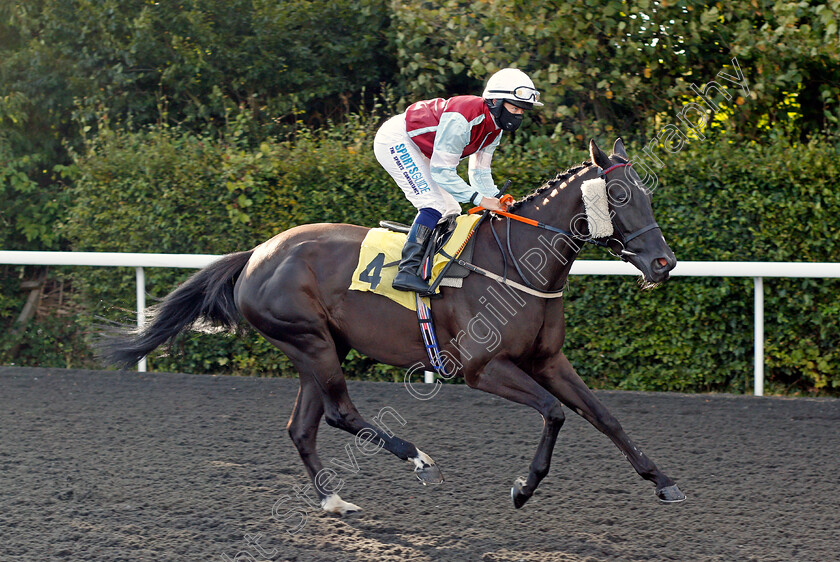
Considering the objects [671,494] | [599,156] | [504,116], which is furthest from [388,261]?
[671,494]

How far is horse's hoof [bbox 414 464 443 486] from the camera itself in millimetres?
3707

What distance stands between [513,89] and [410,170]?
628 mm

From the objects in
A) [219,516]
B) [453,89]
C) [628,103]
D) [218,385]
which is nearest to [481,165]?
[219,516]

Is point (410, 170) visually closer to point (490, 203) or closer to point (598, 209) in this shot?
point (490, 203)

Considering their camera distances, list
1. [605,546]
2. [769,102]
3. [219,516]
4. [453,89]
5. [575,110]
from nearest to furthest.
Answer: [605,546] < [219,516] < [769,102] < [575,110] < [453,89]

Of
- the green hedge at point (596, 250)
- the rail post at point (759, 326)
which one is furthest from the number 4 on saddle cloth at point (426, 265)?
the rail post at point (759, 326)

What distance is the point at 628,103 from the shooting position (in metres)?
7.15

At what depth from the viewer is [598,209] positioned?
350 centimetres

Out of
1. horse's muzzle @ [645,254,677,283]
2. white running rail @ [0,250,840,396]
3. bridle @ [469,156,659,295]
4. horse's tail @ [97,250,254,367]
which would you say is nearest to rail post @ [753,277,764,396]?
white running rail @ [0,250,840,396]

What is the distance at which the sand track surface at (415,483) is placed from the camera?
3.16 metres

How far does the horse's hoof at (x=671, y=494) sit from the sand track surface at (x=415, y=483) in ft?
0.20

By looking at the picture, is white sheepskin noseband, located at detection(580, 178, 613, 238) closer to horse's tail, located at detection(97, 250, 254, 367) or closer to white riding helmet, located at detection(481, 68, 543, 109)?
white riding helmet, located at detection(481, 68, 543, 109)

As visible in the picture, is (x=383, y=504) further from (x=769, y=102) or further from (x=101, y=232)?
(x=769, y=102)

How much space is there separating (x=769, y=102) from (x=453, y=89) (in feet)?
10.6
